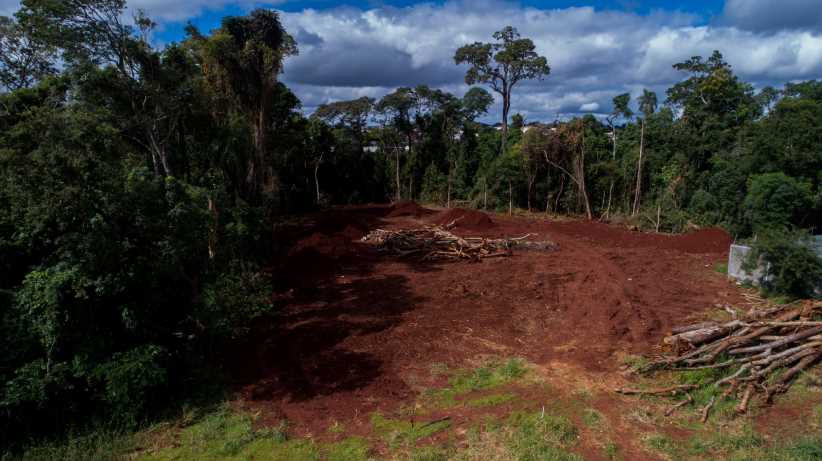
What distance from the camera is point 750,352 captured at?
5.92m

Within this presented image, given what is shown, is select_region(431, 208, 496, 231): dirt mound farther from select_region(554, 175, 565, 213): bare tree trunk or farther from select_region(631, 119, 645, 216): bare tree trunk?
select_region(631, 119, 645, 216): bare tree trunk

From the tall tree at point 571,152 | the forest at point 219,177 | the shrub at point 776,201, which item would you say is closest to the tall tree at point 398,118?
the forest at point 219,177

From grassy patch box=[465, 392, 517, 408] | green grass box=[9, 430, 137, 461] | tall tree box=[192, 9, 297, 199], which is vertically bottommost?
green grass box=[9, 430, 137, 461]

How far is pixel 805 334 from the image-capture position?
5.95 metres

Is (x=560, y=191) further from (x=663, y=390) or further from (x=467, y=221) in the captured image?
(x=663, y=390)

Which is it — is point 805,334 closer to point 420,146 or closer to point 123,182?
point 123,182

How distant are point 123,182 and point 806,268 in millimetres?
10773

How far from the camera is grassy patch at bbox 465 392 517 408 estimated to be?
5598 millimetres

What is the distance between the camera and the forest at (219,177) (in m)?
5.39

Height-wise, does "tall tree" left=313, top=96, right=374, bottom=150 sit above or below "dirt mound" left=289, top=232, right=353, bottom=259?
above

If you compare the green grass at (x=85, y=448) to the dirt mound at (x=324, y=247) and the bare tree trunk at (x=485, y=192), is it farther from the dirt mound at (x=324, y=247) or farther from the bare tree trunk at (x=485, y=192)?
the bare tree trunk at (x=485, y=192)

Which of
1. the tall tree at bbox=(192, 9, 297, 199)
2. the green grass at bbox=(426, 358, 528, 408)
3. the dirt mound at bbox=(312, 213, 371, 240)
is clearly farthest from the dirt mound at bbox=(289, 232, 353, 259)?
the green grass at bbox=(426, 358, 528, 408)

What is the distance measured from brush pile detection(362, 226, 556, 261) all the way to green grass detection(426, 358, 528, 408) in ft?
19.7

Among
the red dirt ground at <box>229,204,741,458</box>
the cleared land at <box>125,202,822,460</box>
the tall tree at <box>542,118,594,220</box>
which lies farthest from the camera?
the tall tree at <box>542,118,594,220</box>
